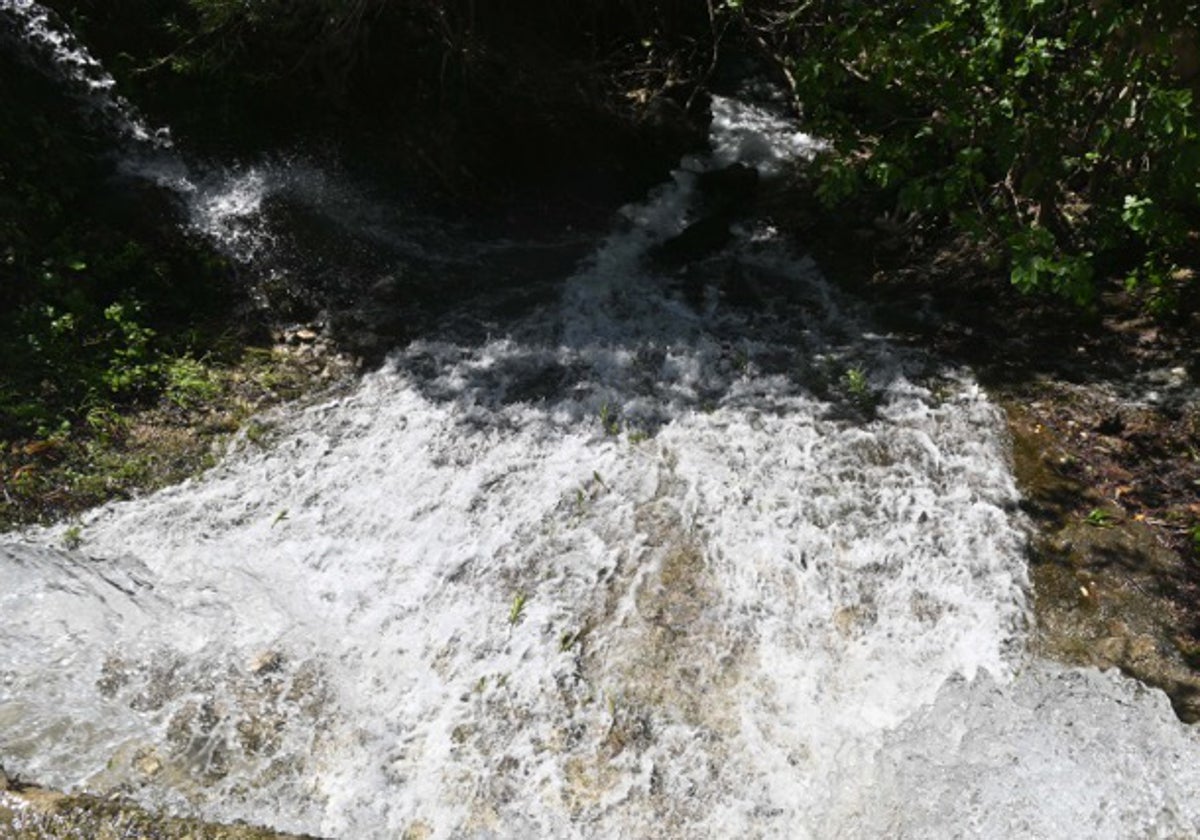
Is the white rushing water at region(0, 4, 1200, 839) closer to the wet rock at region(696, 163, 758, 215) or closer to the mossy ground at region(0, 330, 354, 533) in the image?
the mossy ground at region(0, 330, 354, 533)

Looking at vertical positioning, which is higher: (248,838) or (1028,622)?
(248,838)

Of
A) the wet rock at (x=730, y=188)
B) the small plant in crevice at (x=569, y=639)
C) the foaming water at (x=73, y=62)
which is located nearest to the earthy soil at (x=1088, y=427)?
the wet rock at (x=730, y=188)

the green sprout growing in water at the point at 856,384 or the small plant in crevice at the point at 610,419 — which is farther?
the green sprout growing in water at the point at 856,384

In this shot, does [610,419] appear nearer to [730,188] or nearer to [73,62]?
[730,188]

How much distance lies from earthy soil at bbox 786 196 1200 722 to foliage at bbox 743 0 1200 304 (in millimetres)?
367

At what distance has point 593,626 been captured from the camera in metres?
4.51

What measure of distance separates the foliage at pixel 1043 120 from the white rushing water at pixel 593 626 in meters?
1.27

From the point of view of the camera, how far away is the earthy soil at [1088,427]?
426 cm

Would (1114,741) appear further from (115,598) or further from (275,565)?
(115,598)

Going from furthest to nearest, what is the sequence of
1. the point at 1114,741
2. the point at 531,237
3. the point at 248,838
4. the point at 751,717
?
1. the point at 531,237
2. the point at 751,717
3. the point at 1114,741
4. the point at 248,838

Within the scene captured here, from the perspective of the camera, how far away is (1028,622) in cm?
432

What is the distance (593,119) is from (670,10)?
5.99ft

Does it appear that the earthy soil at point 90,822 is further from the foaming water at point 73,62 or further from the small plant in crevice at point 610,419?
the foaming water at point 73,62

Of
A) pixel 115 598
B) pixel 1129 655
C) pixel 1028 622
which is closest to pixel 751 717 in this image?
pixel 1028 622
